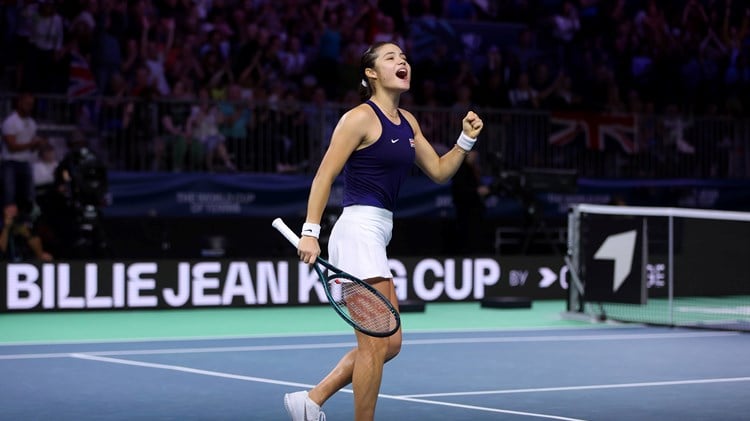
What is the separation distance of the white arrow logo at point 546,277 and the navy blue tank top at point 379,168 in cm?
1096

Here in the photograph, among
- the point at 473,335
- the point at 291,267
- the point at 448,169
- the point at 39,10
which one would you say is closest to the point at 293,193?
the point at 291,267

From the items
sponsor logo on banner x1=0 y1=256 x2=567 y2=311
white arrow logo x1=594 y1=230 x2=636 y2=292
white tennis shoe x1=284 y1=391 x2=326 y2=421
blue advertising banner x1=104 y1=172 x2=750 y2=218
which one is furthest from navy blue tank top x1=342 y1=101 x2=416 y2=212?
blue advertising banner x1=104 y1=172 x2=750 y2=218

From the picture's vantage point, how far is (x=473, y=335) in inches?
520

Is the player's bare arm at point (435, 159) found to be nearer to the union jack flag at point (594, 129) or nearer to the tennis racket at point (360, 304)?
the tennis racket at point (360, 304)

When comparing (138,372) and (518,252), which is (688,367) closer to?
(138,372)

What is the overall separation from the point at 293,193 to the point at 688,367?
358 inches

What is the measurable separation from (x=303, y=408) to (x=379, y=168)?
1.29 meters

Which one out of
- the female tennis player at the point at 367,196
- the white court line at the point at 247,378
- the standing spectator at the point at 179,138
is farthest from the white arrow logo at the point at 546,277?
the female tennis player at the point at 367,196

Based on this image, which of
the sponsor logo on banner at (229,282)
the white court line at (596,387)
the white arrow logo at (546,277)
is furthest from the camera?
the white arrow logo at (546,277)

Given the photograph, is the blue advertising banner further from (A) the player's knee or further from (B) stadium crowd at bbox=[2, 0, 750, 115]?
(A) the player's knee

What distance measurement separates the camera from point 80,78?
730 inches

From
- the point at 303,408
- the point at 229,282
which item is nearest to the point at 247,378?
the point at 303,408

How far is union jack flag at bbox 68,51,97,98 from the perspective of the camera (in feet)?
60.7

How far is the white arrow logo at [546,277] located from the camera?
17.7 meters
